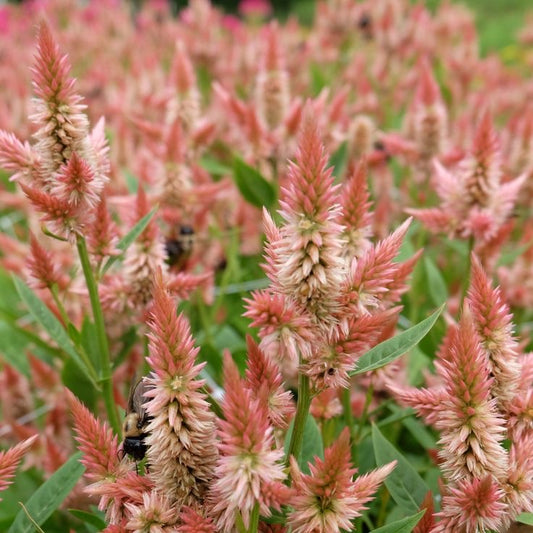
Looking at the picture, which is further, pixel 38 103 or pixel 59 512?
pixel 59 512

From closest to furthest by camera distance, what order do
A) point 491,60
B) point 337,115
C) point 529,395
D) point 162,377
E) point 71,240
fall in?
1. point 162,377
2. point 529,395
3. point 71,240
4. point 337,115
5. point 491,60

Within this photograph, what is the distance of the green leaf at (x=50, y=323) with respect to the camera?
1.09m

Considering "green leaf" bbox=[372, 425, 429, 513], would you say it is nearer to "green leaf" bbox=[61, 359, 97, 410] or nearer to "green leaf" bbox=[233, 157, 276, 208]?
"green leaf" bbox=[61, 359, 97, 410]

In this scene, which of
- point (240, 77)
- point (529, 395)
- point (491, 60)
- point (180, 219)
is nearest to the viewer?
point (529, 395)

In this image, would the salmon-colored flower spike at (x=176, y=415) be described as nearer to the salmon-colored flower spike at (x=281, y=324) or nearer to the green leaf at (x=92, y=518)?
the salmon-colored flower spike at (x=281, y=324)

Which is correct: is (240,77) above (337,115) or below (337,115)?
below

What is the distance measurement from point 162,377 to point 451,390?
12.3 inches

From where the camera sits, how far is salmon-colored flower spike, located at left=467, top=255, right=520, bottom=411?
77 centimetres

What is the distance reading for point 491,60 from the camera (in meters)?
4.11

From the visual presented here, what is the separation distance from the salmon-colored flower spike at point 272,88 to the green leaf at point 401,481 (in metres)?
1.19

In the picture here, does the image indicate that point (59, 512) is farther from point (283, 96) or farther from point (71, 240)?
point (283, 96)

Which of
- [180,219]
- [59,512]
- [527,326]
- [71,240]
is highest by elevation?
[71,240]

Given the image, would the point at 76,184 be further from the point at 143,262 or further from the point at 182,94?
the point at 182,94

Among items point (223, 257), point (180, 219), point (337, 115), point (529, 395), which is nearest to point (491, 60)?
point (337, 115)
